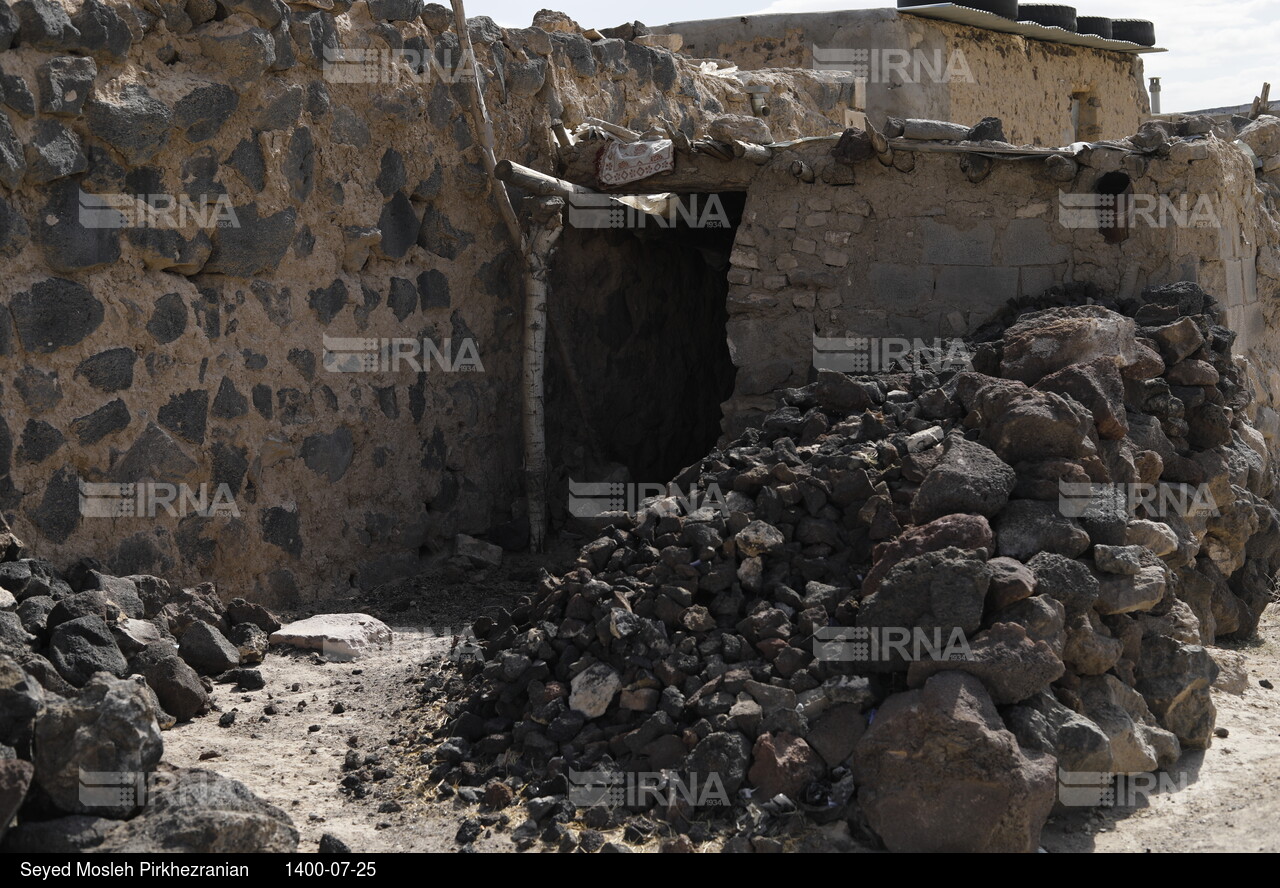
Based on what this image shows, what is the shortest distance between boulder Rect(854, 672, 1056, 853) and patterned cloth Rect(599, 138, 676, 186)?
424 centimetres

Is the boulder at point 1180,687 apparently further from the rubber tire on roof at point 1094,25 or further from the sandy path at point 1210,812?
the rubber tire on roof at point 1094,25

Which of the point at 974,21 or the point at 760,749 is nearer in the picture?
the point at 760,749

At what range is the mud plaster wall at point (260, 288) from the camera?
518 centimetres

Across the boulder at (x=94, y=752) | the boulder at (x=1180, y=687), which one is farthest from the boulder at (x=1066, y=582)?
the boulder at (x=94, y=752)

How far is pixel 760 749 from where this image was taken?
417cm

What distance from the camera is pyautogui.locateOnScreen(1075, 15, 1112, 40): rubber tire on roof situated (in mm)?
13719

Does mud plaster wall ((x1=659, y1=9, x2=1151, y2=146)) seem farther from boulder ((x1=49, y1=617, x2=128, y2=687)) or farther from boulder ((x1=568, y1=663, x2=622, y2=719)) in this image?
boulder ((x1=49, y1=617, x2=128, y2=687))

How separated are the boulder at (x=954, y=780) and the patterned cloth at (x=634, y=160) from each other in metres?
4.24

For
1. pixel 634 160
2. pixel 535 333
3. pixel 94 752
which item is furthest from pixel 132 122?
pixel 634 160

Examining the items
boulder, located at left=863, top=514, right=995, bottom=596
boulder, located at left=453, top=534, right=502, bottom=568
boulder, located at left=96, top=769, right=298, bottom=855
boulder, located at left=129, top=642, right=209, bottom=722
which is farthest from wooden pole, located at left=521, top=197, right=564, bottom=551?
boulder, located at left=96, top=769, right=298, bottom=855

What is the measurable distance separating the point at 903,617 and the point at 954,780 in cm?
61

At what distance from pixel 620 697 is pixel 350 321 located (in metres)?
2.94
